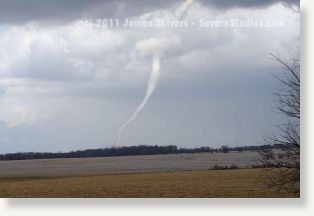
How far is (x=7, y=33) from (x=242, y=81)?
2273mm

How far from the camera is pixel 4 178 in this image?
8094 mm

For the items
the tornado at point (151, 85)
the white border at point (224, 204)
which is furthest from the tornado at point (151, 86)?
the white border at point (224, 204)

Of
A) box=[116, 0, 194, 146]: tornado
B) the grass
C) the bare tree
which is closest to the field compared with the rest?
the grass

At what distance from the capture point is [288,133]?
25.0 ft

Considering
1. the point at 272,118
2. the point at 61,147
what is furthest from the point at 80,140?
the point at 272,118

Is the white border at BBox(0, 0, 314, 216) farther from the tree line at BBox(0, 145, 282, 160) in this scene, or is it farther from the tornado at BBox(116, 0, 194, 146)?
the tornado at BBox(116, 0, 194, 146)

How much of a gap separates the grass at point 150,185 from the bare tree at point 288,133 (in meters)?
0.13

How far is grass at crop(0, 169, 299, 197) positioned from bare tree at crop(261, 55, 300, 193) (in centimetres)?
13

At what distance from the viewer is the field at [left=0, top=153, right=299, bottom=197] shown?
7707 mm

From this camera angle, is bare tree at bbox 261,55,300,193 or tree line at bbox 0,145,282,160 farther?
tree line at bbox 0,145,282,160

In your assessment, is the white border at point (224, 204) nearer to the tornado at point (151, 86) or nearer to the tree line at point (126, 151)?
the tree line at point (126, 151)

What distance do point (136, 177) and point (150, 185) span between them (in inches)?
7.0

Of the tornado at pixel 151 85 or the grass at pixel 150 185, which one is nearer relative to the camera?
the grass at pixel 150 185

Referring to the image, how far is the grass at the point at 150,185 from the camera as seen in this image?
7676 millimetres
